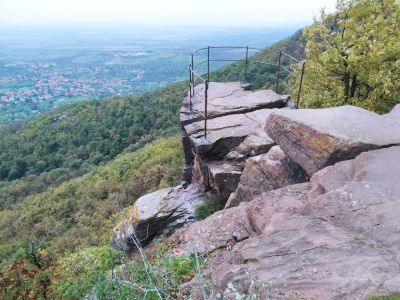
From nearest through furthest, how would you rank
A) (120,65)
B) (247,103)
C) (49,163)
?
1. (247,103)
2. (49,163)
3. (120,65)

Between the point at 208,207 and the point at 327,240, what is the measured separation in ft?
19.2

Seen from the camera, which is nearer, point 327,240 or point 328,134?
point 327,240

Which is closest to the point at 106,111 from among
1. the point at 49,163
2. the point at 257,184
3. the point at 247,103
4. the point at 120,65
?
the point at 49,163

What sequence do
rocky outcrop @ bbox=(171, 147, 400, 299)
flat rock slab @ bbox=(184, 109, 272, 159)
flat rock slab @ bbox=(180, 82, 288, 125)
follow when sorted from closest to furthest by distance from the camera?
1. rocky outcrop @ bbox=(171, 147, 400, 299)
2. flat rock slab @ bbox=(184, 109, 272, 159)
3. flat rock slab @ bbox=(180, 82, 288, 125)

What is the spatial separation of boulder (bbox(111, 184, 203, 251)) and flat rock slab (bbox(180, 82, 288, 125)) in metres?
2.37

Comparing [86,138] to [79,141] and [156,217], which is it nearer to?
[79,141]

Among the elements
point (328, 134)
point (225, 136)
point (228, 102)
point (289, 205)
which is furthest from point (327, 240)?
point (228, 102)

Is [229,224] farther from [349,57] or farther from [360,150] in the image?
[349,57]

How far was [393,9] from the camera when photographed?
11211 millimetres

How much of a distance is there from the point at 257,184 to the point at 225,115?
3.71m

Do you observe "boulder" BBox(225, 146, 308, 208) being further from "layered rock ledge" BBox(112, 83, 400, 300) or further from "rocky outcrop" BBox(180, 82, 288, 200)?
"rocky outcrop" BBox(180, 82, 288, 200)

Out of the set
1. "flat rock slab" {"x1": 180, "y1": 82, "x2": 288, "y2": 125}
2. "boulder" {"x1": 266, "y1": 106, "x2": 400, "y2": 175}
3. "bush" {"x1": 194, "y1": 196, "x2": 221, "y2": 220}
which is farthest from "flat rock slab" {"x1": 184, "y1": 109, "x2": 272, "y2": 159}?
"boulder" {"x1": 266, "y1": 106, "x2": 400, "y2": 175}

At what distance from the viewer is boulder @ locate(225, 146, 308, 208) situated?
25.4 feet

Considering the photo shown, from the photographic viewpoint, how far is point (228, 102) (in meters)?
12.1
